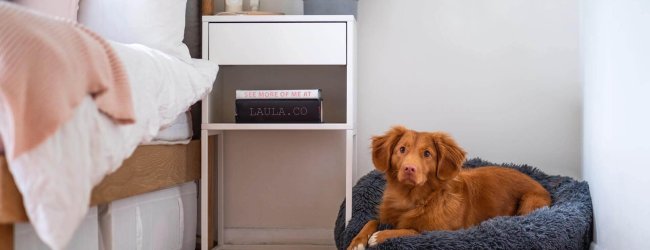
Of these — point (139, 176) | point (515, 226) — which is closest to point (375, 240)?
point (515, 226)

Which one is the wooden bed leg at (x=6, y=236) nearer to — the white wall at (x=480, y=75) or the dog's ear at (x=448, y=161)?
the dog's ear at (x=448, y=161)

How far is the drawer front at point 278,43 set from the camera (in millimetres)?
2287

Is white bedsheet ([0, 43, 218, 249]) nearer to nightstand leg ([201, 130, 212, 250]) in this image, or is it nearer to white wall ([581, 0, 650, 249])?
nightstand leg ([201, 130, 212, 250])

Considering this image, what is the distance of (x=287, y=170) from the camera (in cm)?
272

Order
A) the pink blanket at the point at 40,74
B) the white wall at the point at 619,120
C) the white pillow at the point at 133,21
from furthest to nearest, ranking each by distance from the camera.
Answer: the white pillow at the point at 133,21
the white wall at the point at 619,120
the pink blanket at the point at 40,74

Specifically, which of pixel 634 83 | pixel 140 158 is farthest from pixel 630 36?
pixel 140 158

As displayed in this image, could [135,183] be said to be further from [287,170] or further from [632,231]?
[632,231]

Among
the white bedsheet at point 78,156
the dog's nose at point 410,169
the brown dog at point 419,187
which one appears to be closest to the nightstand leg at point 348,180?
the brown dog at point 419,187

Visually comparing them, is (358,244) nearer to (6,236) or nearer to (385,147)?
(385,147)

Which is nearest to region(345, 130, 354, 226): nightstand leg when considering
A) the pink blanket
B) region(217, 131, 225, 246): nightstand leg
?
region(217, 131, 225, 246): nightstand leg

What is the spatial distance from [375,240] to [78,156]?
84 centimetres

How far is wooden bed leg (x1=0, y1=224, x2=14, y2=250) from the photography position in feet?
4.00

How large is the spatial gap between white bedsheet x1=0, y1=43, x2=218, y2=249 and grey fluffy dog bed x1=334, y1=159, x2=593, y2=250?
0.69 metres

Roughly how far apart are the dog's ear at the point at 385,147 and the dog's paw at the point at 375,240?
20 cm
